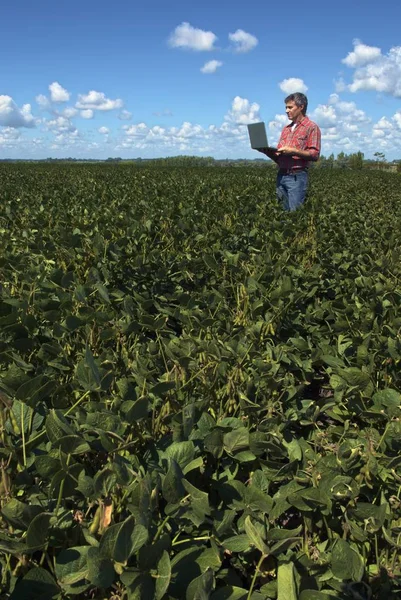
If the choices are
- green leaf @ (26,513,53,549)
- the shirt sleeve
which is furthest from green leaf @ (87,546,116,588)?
the shirt sleeve

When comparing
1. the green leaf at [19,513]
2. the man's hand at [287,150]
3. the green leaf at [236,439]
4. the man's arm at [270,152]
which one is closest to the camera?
the green leaf at [19,513]

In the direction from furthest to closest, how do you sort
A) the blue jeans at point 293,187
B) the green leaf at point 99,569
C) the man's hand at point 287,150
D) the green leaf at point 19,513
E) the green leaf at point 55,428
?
1. the blue jeans at point 293,187
2. the man's hand at point 287,150
3. the green leaf at point 55,428
4. the green leaf at point 19,513
5. the green leaf at point 99,569

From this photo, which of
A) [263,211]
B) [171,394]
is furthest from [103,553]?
[263,211]

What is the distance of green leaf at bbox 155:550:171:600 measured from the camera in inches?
36.6

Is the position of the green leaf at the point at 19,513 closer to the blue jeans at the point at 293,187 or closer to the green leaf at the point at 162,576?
the green leaf at the point at 162,576

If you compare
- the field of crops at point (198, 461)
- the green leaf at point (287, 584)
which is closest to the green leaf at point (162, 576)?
the field of crops at point (198, 461)

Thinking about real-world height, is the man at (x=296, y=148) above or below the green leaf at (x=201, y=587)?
above

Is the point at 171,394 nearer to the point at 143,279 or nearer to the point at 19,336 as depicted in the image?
the point at 19,336

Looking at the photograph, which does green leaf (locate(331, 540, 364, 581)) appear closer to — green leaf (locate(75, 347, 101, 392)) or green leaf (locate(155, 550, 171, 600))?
green leaf (locate(155, 550, 171, 600))

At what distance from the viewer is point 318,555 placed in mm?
1263

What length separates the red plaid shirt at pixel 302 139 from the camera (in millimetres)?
5879

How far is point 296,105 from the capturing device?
5.86 meters

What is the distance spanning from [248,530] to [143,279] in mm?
2424

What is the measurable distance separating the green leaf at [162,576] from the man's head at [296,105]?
19.1 ft
